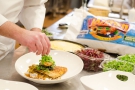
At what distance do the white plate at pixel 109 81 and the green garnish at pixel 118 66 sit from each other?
71 mm

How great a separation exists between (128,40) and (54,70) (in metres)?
0.52

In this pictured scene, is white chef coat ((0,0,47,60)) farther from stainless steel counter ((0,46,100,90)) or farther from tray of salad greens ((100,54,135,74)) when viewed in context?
tray of salad greens ((100,54,135,74))

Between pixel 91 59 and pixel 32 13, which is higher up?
pixel 32 13

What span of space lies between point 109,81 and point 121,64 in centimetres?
15

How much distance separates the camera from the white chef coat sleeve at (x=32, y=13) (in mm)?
1476

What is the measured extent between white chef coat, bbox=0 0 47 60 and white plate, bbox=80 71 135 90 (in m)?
0.56

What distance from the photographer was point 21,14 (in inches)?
61.5

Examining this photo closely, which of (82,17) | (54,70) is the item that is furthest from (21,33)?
(82,17)

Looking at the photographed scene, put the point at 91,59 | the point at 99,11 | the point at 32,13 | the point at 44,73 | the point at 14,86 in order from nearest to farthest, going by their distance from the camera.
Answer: the point at 14,86 → the point at 44,73 → the point at 91,59 → the point at 32,13 → the point at 99,11

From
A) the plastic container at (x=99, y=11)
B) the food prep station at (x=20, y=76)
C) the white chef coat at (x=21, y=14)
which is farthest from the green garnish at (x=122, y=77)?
the plastic container at (x=99, y=11)

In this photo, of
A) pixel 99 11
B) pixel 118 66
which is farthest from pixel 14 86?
pixel 99 11

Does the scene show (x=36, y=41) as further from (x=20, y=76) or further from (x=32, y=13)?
(x=32, y=13)

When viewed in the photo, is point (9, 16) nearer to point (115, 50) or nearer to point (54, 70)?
point (54, 70)

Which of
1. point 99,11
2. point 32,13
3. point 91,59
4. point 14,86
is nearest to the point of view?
point 14,86
